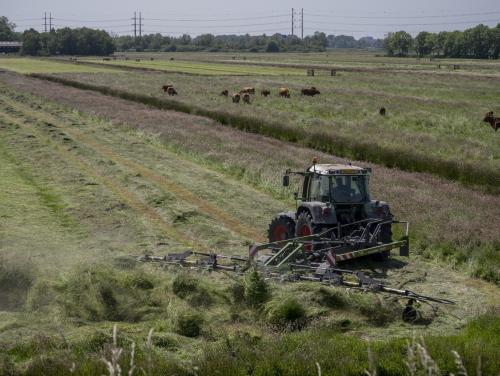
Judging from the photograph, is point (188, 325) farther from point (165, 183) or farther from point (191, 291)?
point (165, 183)

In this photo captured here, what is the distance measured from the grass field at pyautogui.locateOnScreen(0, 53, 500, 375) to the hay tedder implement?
0.65 meters

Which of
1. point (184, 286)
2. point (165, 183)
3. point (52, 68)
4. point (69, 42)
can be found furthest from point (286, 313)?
point (69, 42)

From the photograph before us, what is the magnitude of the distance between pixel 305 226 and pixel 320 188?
97cm

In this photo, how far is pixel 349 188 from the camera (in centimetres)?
1688

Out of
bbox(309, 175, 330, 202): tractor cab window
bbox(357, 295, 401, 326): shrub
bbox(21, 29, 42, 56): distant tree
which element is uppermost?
bbox(21, 29, 42, 56): distant tree

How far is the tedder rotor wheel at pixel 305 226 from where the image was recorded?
1627 cm

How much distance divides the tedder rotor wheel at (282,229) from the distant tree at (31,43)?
578 ft

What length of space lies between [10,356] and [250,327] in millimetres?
4135

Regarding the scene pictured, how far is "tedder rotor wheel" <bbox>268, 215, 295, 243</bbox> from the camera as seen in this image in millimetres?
17375

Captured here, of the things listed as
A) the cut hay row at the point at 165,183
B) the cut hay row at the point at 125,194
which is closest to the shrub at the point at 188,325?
the cut hay row at the point at 125,194

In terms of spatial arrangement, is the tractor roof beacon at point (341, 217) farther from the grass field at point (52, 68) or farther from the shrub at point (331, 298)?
the grass field at point (52, 68)

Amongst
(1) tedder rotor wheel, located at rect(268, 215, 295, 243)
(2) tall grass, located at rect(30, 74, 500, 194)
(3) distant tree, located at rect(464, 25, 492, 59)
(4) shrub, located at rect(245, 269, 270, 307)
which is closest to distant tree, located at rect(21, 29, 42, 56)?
(3) distant tree, located at rect(464, 25, 492, 59)

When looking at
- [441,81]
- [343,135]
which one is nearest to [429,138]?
[343,135]

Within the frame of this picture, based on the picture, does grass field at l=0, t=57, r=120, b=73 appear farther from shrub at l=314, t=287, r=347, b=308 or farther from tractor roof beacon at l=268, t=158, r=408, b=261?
shrub at l=314, t=287, r=347, b=308
